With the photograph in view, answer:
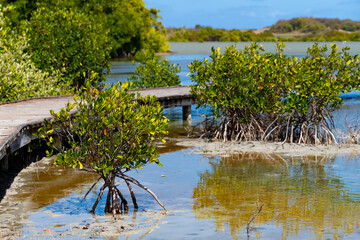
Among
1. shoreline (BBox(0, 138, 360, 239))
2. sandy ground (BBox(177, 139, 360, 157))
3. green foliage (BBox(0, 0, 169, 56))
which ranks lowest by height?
sandy ground (BBox(177, 139, 360, 157))

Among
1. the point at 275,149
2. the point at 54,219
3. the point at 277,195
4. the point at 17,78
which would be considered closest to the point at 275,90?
the point at 275,149

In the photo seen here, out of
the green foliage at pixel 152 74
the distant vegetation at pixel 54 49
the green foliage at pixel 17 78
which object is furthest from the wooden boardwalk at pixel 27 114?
the green foliage at pixel 152 74

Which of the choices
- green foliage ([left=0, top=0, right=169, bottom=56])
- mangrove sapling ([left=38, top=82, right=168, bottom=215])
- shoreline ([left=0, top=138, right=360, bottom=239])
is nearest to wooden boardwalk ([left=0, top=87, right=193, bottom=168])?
shoreline ([left=0, top=138, right=360, bottom=239])

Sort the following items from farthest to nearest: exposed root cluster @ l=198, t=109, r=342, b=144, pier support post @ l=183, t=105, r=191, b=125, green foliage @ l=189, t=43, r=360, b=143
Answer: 1. pier support post @ l=183, t=105, r=191, b=125
2. exposed root cluster @ l=198, t=109, r=342, b=144
3. green foliage @ l=189, t=43, r=360, b=143

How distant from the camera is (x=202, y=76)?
1588 cm

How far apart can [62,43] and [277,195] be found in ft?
39.8

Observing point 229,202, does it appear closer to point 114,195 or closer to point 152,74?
point 114,195

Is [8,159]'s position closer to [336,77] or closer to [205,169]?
[205,169]

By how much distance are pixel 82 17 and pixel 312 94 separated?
31.6 ft

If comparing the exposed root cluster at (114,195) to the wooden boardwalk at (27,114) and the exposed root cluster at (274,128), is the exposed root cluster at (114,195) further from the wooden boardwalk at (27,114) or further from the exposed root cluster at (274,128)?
the exposed root cluster at (274,128)

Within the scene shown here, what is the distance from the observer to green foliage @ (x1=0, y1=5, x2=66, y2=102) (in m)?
15.6

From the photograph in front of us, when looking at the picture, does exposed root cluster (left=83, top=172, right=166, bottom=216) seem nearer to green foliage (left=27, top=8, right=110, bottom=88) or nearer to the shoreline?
the shoreline

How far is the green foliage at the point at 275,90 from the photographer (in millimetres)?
14977

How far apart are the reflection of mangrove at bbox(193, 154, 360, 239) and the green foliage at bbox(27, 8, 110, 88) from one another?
860 centimetres
